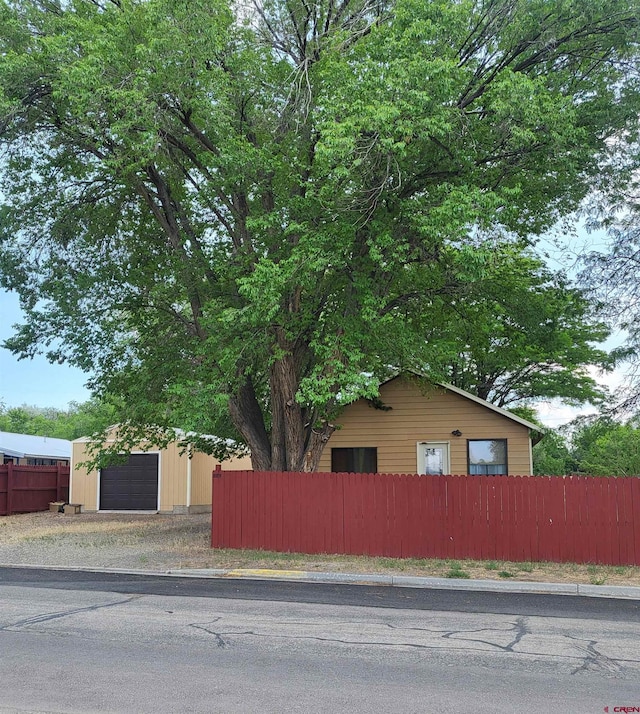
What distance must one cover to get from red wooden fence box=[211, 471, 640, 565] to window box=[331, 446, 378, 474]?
4.68 meters

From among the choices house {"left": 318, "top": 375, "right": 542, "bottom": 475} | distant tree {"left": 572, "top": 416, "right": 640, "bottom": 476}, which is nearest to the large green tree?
house {"left": 318, "top": 375, "right": 542, "bottom": 475}

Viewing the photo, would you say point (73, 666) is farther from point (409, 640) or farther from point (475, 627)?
point (475, 627)

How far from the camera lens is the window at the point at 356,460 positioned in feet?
63.5

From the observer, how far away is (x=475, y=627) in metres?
8.32

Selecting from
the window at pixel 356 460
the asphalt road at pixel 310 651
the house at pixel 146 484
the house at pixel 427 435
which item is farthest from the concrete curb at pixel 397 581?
the house at pixel 146 484

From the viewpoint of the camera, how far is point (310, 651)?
7.04 meters

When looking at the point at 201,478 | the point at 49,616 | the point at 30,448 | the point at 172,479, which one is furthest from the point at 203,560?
the point at 30,448

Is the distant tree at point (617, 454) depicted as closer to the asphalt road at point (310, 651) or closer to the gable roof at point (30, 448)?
the asphalt road at point (310, 651)

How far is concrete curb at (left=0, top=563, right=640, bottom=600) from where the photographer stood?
11320 mm

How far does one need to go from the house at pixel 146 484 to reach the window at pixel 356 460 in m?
9.43

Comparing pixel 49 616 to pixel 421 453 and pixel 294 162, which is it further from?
pixel 421 453

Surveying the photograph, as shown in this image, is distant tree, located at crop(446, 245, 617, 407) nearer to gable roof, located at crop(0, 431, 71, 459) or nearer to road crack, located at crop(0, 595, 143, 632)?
road crack, located at crop(0, 595, 143, 632)

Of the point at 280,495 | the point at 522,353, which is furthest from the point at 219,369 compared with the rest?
the point at 522,353

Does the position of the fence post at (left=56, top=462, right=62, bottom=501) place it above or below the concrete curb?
above
